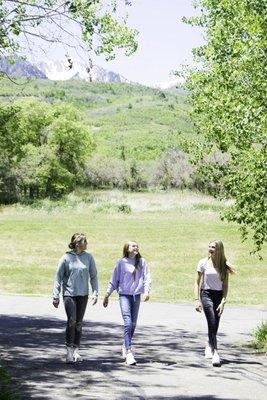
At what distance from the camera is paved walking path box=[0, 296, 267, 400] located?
830 cm

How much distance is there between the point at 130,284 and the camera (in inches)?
403

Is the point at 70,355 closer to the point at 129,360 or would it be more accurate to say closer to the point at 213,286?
the point at 129,360

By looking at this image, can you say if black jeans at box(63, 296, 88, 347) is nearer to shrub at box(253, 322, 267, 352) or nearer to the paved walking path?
the paved walking path

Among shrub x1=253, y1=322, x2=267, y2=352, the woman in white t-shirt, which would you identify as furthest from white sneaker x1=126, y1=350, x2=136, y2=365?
shrub x1=253, y1=322, x2=267, y2=352

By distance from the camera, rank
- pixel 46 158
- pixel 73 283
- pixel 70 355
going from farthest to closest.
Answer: pixel 46 158, pixel 70 355, pixel 73 283

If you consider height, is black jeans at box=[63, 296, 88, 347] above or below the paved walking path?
above

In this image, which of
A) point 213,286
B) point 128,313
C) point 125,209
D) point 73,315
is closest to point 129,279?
point 128,313

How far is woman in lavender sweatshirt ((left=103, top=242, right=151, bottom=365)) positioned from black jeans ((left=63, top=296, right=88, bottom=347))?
24.6 inches

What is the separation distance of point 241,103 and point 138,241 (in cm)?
3044

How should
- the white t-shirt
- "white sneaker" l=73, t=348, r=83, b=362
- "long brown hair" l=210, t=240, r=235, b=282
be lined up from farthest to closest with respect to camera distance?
the white t-shirt < "long brown hair" l=210, t=240, r=235, b=282 < "white sneaker" l=73, t=348, r=83, b=362

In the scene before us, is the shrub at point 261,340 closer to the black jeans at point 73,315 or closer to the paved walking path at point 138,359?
the paved walking path at point 138,359

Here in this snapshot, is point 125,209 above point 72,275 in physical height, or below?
above

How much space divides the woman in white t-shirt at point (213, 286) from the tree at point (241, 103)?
194cm

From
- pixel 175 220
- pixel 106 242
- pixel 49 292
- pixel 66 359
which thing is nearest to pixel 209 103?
pixel 66 359
